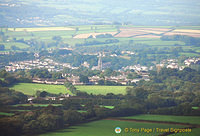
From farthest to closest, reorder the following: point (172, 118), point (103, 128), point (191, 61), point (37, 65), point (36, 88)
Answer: point (191, 61) → point (37, 65) → point (36, 88) → point (172, 118) → point (103, 128)

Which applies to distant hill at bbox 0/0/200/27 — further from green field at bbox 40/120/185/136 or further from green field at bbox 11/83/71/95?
green field at bbox 40/120/185/136

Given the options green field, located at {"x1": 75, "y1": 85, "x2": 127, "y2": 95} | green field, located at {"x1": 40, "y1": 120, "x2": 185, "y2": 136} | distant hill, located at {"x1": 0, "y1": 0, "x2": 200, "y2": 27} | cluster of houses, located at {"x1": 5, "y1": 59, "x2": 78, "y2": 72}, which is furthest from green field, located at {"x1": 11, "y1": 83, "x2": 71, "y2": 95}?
distant hill, located at {"x1": 0, "y1": 0, "x2": 200, "y2": 27}

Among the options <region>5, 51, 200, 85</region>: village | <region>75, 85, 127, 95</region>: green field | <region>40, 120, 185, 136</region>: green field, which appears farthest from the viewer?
<region>5, 51, 200, 85</region>: village

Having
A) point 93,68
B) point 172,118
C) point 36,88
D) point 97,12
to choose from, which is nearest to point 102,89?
point 36,88

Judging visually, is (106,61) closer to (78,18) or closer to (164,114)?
(164,114)

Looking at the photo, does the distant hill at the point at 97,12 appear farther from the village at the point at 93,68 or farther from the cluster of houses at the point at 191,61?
the village at the point at 93,68

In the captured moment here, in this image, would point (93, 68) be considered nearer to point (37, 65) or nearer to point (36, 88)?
point (37, 65)

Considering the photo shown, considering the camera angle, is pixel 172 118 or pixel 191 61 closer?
pixel 172 118
